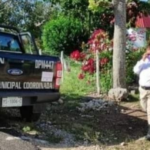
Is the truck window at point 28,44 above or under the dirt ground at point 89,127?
above

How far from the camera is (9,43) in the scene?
952cm

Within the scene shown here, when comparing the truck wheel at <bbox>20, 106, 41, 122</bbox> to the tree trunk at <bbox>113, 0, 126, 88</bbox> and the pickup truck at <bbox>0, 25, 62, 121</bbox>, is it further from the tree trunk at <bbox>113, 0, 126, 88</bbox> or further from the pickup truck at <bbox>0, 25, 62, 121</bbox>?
the tree trunk at <bbox>113, 0, 126, 88</bbox>

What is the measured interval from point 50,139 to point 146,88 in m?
1.79

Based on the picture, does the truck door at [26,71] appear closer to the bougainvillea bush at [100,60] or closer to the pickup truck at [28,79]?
the pickup truck at [28,79]

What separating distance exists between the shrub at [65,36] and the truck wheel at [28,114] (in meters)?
17.0

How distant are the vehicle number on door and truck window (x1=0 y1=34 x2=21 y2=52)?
5.97 feet

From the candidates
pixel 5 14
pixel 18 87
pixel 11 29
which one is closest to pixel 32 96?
pixel 18 87

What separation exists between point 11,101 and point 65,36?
1911cm

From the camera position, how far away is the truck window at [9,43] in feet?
30.5

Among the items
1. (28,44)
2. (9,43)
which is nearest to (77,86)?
(28,44)

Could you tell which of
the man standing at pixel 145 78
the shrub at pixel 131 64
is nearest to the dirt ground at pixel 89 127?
the man standing at pixel 145 78

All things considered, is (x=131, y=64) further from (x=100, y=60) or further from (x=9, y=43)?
(x=9, y=43)

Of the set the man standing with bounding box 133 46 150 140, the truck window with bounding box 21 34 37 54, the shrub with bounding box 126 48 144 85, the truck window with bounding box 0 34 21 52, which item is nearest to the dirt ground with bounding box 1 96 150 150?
the man standing with bounding box 133 46 150 140

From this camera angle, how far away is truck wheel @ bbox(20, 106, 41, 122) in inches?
344
